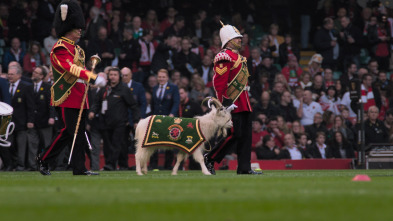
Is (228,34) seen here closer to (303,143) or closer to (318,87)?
(303,143)

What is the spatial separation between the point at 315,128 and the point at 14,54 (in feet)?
28.5

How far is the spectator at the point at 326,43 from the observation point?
26.8 metres

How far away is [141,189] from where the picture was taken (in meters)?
8.98

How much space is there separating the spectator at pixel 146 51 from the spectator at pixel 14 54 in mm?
3479

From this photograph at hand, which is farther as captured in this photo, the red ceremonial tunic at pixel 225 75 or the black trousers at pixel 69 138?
the red ceremonial tunic at pixel 225 75

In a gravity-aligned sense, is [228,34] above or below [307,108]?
above

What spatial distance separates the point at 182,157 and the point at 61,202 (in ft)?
21.5

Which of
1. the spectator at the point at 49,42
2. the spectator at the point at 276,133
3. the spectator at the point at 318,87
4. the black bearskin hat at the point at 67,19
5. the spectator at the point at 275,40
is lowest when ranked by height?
the spectator at the point at 276,133

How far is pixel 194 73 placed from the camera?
78.2ft

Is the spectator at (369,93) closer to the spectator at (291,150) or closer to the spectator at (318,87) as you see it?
the spectator at (318,87)

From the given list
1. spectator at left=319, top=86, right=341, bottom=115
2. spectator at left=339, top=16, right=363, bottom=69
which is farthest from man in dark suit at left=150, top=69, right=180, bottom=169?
spectator at left=339, top=16, right=363, bottom=69

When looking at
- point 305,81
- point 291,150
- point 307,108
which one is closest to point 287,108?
point 307,108

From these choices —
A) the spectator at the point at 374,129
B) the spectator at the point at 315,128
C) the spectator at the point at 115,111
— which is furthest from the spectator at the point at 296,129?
the spectator at the point at 115,111

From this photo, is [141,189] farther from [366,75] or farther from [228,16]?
[228,16]
